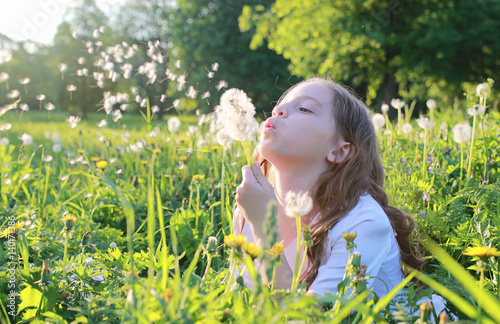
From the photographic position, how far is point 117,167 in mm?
3359

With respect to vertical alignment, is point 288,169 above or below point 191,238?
above

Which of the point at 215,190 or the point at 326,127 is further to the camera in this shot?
the point at 215,190

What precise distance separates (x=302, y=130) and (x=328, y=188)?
25 cm

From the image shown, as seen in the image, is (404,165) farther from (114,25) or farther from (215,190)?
(114,25)

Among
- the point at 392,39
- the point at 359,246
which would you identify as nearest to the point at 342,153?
the point at 359,246

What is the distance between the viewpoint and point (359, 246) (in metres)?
1.40

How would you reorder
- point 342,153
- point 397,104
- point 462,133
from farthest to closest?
point 397,104
point 462,133
point 342,153

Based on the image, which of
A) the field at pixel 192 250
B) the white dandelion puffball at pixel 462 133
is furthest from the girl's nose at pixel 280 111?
the white dandelion puffball at pixel 462 133

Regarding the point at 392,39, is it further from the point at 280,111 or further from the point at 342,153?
the point at 280,111

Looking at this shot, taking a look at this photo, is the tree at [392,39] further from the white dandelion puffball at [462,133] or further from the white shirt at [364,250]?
the white shirt at [364,250]

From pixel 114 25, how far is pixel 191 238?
27.7m

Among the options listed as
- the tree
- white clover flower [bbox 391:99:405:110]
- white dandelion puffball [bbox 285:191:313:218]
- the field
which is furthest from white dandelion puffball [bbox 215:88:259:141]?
the tree

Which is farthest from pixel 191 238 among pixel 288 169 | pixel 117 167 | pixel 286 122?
pixel 117 167

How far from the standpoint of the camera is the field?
0.79 metres
